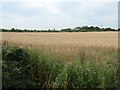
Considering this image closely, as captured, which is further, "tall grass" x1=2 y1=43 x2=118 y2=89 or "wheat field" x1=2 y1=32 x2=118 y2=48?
"wheat field" x1=2 y1=32 x2=118 y2=48

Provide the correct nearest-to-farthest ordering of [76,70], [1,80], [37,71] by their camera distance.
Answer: [1,80] → [76,70] → [37,71]

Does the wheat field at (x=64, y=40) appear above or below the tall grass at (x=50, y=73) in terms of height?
above

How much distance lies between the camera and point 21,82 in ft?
20.5

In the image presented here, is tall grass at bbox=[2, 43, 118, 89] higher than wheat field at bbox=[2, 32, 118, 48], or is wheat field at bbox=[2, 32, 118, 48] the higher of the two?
wheat field at bbox=[2, 32, 118, 48]

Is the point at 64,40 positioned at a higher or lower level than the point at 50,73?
higher

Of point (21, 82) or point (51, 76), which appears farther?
point (51, 76)

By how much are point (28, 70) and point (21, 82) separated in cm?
49

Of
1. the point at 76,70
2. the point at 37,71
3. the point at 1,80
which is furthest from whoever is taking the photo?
→ the point at 37,71

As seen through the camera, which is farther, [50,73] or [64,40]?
[64,40]

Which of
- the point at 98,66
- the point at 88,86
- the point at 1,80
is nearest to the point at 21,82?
the point at 1,80

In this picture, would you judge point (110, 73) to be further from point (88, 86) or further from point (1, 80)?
point (1, 80)

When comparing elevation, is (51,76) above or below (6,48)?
below

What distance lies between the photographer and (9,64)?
6.38m

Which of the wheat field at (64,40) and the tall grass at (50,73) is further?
the wheat field at (64,40)
